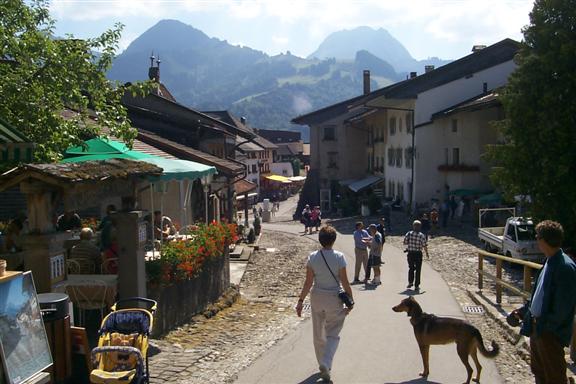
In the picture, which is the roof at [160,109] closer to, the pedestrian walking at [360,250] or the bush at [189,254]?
the pedestrian walking at [360,250]

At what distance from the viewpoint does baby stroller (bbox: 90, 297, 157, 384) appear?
6.79 m

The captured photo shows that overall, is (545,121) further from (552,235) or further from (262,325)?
(552,235)

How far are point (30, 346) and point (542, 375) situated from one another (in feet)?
15.4

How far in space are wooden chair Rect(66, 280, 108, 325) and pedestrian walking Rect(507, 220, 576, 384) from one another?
231 inches

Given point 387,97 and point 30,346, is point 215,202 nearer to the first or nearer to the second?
point 387,97

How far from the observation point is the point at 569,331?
6.26 metres

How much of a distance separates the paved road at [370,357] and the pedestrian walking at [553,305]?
2004 millimetres

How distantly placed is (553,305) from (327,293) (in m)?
2.69

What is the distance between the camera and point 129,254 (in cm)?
1016

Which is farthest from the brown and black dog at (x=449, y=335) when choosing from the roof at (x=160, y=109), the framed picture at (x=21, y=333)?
the roof at (x=160, y=109)

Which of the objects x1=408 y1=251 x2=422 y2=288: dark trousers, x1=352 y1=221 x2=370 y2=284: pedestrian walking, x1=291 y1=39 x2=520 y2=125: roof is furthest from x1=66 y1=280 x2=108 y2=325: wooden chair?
x1=291 y1=39 x2=520 y2=125: roof

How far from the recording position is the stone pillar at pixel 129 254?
401 inches

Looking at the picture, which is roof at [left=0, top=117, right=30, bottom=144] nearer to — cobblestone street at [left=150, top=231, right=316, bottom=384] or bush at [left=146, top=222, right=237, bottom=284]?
bush at [left=146, top=222, right=237, bottom=284]

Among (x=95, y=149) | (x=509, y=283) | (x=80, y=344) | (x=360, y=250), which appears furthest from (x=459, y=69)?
(x=80, y=344)
